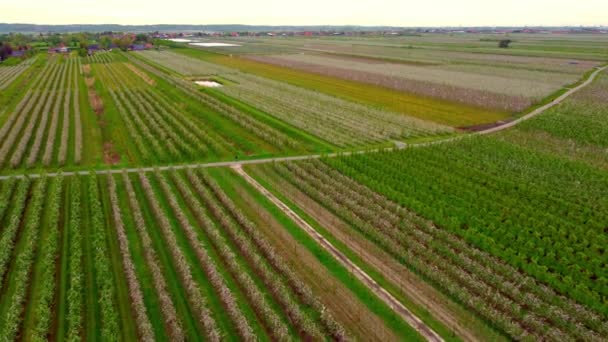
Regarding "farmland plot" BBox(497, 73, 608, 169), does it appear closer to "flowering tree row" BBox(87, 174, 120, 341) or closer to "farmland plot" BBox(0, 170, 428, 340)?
"farmland plot" BBox(0, 170, 428, 340)

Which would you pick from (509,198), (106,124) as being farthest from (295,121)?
(509,198)

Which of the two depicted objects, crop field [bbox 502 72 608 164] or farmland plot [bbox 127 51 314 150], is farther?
farmland plot [bbox 127 51 314 150]

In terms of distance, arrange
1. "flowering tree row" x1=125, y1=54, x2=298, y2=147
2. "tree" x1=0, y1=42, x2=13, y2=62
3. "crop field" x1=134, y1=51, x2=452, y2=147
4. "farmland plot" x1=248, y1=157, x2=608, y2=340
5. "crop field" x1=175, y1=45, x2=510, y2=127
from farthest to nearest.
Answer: "tree" x1=0, y1=42, x2=13, y2=62, "crop field" x1=175, y1=45, x2=510, y2=127, "crop field" x1=134, y1=51, x2=452, y2=147, "flowering tree row" x1=125, y1=54, x2=298, y2=147, "farmland plot" x1=248, y1=157, x2=608, y2=340

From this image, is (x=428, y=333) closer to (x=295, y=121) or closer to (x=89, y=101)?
(x=295, y=121)

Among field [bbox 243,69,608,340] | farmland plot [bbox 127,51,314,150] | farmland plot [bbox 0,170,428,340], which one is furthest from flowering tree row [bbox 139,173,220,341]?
farmland plot [bbox 127,51,314,150]

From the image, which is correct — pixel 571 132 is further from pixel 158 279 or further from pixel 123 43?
pixel 123 43

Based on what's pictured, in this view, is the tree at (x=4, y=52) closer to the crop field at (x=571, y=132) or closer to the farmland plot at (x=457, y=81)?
the farmland plot at (x=457, y=81)

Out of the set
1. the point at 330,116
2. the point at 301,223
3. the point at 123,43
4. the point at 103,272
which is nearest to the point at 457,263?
the point at 301,223

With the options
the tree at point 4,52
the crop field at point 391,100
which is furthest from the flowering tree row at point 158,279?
the tree at point 4,52

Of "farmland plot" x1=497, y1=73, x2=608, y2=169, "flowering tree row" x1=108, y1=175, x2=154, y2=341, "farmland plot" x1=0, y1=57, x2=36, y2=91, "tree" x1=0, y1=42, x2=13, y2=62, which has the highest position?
"tree" x1=0, y1=42, x2=13, y2=62
